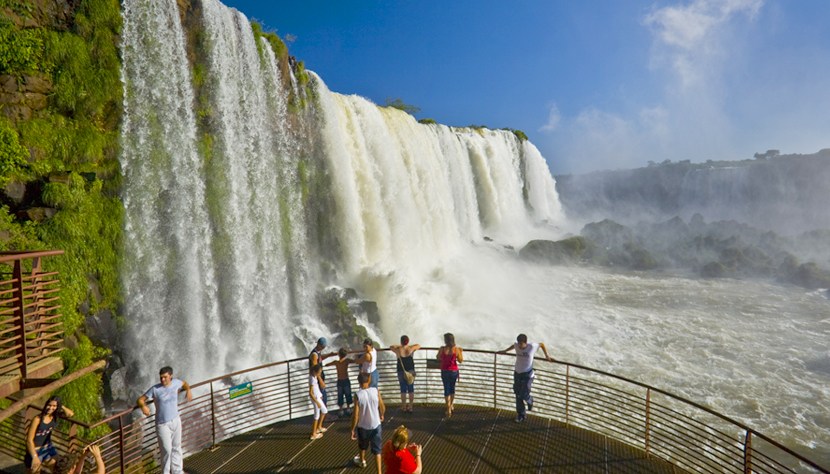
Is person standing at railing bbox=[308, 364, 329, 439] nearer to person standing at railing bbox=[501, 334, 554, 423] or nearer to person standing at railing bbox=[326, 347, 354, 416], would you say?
person standing at railing bbox=[326, 347, 354, 416]

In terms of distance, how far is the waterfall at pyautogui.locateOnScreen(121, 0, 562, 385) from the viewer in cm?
1303

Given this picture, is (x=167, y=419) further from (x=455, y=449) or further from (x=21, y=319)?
(x=455, y=449)

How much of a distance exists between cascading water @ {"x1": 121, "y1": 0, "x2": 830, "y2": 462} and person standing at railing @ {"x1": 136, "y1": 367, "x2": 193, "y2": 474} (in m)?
7.17

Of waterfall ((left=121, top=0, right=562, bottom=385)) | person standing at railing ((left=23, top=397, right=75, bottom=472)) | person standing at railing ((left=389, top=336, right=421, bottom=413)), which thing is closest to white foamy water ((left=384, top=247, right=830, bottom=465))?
waterfall ((left=121, top=0, right=562, bottom=385))

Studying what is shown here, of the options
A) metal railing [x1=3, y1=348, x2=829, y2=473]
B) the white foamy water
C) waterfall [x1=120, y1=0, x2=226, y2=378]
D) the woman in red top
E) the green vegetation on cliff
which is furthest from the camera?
the white foamy water

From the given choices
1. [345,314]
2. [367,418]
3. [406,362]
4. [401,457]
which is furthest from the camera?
[345,314]

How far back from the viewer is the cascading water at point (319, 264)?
42.9 feet

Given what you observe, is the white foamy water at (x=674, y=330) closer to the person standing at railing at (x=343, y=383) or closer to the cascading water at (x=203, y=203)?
the cascading water at (x=203, y=203)

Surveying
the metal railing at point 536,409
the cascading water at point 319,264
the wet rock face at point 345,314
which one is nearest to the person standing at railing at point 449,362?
the metal railing at point 536,409

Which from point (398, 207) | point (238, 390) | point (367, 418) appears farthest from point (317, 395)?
point (398, 207)

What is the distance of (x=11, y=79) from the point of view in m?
10.7

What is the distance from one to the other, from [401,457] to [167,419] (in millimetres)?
3520

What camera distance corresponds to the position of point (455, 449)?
723cm

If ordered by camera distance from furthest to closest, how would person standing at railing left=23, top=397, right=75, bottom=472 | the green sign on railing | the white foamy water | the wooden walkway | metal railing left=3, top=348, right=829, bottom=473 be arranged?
the white foamy water < metal railing left=3, top=348, right=829, bottom=473 < the green sign on railing < the wooden walkway < person standing at railing left=23, top=397, right=75, bottom=472
